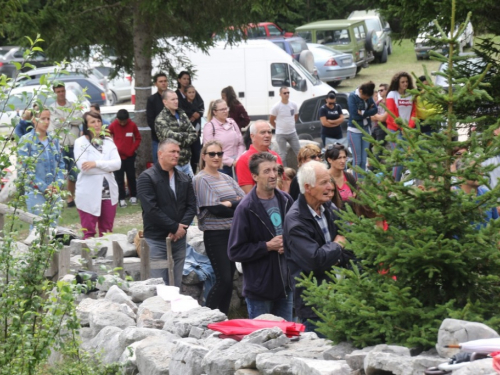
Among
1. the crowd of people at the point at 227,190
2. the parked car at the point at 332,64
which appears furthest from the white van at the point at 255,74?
the crowd of people at the point at 227,190

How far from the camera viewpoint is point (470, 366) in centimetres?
419

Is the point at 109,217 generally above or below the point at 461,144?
below

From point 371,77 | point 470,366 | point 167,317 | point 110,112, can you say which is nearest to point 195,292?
point 167,317

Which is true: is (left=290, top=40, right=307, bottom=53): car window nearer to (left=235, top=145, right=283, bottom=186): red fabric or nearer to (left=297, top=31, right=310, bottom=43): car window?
(left=297, top=31, right=310, bottom=43): car window

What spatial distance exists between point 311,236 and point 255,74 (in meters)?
17.8

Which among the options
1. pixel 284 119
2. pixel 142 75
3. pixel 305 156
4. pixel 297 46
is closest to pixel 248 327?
pixel 305 156

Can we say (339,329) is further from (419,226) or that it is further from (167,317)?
(167,317)

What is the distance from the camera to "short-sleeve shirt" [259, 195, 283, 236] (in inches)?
308

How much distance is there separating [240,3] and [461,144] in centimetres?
1112

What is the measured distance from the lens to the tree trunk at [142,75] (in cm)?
1605

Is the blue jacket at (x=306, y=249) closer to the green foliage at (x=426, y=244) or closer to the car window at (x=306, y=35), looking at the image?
the green foliage at (x=426, y=244)

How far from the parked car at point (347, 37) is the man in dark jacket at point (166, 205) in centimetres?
2626

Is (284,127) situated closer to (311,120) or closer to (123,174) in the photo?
(123,174)

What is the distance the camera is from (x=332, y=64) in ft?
102
